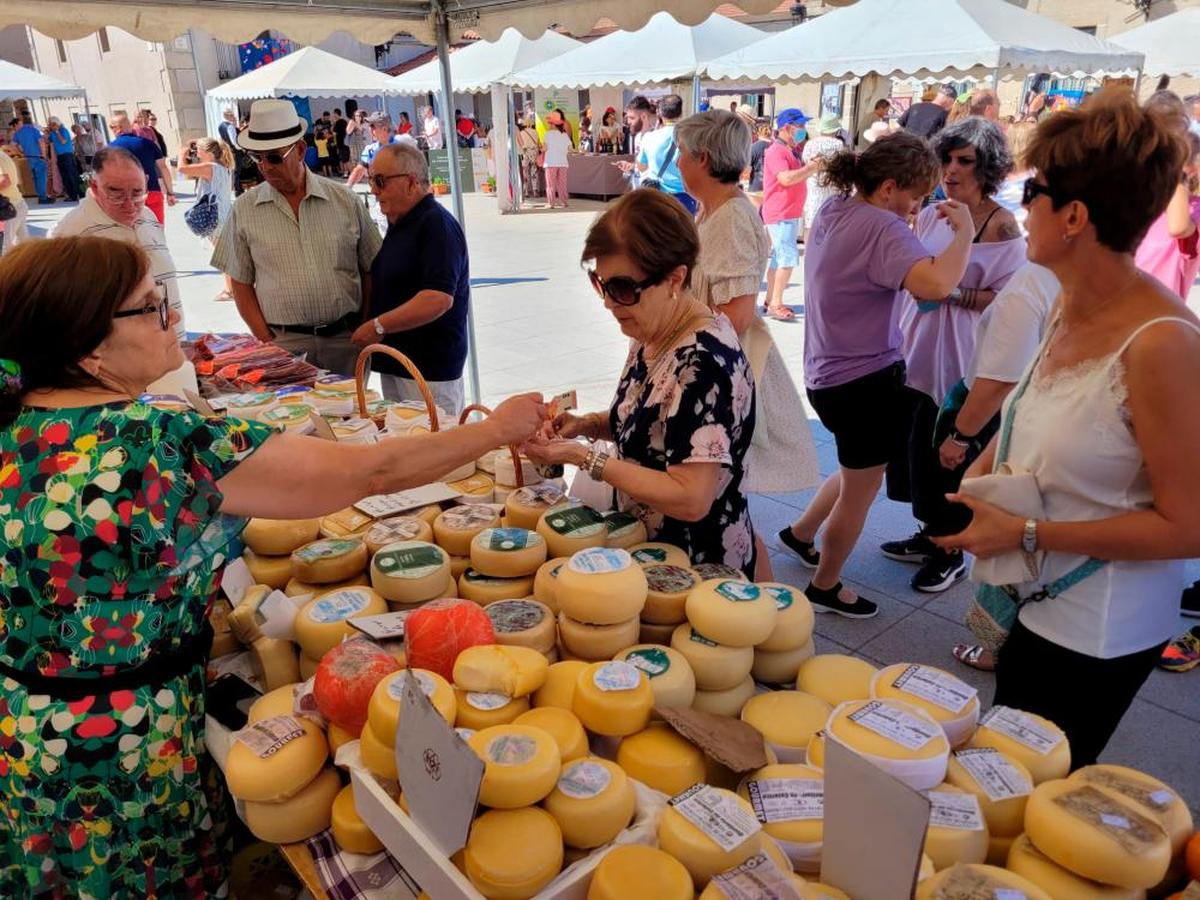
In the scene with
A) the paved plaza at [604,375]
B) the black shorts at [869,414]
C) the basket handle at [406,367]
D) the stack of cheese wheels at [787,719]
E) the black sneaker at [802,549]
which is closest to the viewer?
the stack of cheese wheels at [787,719]

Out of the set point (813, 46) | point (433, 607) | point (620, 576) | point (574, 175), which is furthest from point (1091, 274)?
point (574, 175)

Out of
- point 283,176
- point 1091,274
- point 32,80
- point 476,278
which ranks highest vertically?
point 32,80

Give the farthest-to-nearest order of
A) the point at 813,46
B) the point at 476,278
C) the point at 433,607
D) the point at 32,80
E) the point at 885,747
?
Result: 1. the point at 32,80
2. the point at 476,278
3. the point at 813,46
4. the point at 433,607
5. the point at 885,747

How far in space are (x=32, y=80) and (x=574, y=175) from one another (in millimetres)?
10433

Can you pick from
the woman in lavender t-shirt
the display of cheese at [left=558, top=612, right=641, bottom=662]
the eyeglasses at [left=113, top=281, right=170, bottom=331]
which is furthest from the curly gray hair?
the eyeglasses at [left=113, top=281, right=170, bottom=331]

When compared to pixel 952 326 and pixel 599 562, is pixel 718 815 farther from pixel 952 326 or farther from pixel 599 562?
pixel 952 326

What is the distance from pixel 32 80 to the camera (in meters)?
15.2

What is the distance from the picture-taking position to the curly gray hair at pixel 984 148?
3287 millimetres

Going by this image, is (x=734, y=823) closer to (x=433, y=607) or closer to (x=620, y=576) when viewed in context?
(x=620, y=576)

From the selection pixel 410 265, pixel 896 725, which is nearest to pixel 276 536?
pixel 896 725

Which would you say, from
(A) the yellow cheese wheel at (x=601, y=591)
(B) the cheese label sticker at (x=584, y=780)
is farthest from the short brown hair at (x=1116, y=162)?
(B) the cheese label sticker at (x=584, y=780)

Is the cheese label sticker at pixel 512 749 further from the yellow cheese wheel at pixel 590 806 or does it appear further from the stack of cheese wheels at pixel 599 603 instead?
the stack of cheese wheels at pixel 599 603

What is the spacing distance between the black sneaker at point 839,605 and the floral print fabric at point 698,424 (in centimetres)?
153

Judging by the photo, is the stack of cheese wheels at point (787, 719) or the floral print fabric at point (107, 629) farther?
the stack of cheese wheels at point (787, 719)
